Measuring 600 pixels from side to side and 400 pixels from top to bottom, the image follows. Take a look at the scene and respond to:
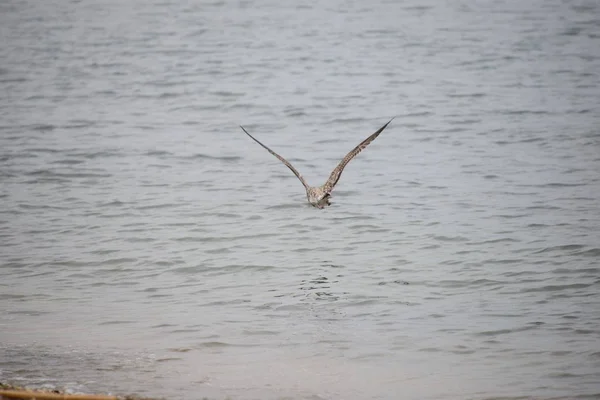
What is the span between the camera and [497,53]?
115 ft

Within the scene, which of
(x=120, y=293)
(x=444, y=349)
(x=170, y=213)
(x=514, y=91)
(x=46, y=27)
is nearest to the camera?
(x=444, y=349)

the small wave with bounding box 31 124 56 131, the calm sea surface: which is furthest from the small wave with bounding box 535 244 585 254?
the small wave with bounding box 31 124 56 131

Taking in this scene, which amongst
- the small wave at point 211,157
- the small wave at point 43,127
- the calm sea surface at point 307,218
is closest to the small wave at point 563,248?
the calm sea surface at point 307,218

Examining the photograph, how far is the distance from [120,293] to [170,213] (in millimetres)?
5017

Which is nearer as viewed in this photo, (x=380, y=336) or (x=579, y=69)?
(x=380, y=336)

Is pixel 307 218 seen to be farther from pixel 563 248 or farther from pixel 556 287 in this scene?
→ pixel 556 287

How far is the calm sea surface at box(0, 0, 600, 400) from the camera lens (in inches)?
411

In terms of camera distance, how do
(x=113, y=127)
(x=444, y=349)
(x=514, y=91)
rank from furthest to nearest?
(x=514, y=91) → (x=113, y=127) → (x=444, y=349)

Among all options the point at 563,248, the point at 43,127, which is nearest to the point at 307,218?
the point at 563,248

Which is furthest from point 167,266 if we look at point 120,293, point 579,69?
point 579,69

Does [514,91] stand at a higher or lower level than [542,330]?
lower

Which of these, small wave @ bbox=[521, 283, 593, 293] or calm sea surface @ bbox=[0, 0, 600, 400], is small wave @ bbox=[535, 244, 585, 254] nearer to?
calm sea surface @ bbox=[0, 0, 600, 400]

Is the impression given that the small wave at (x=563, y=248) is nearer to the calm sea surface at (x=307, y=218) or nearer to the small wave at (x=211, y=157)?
the calm sea surface at (x=307, y=218)

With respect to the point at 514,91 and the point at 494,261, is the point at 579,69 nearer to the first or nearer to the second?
the point at 514,91
